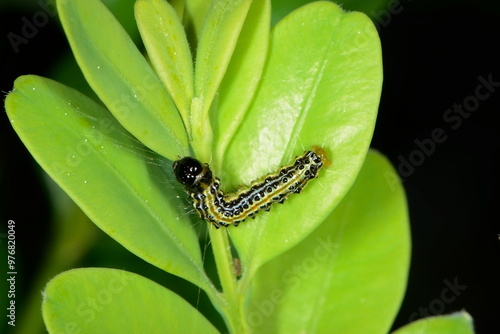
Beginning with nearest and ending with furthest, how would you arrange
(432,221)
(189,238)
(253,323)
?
(189,238), (253,323), (432,221)

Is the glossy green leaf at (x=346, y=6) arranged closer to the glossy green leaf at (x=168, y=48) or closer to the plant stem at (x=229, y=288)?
the glossy green leaf at (x=168, y=48)

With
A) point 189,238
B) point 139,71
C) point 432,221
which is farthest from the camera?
point 432,221

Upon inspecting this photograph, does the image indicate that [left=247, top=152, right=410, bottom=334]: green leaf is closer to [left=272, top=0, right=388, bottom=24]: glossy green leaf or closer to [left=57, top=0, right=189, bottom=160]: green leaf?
[left=57, top=0, right=189, bottom=160]: green leaf

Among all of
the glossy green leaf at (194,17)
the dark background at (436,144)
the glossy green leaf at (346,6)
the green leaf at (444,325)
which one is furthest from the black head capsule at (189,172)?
the dark background at (436,144)

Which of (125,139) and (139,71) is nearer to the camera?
(139,71)

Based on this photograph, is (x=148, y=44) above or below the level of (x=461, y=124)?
above

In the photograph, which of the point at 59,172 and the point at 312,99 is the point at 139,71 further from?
the point at 312,99

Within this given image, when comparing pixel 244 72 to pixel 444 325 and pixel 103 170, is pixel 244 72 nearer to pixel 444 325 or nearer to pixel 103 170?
pixel 103 170

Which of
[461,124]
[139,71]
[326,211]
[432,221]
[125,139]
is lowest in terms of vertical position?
[432,221]

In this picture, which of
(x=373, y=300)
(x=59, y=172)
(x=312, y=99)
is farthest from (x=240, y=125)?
(x=373, y=300)
